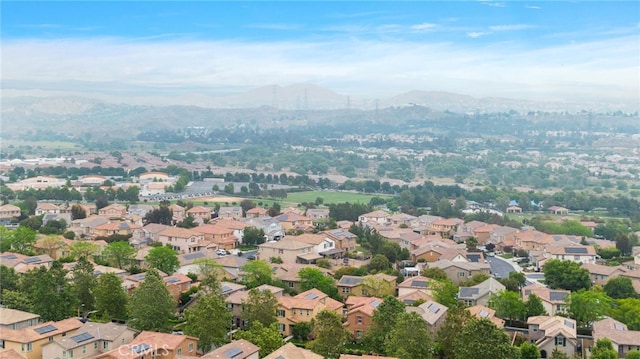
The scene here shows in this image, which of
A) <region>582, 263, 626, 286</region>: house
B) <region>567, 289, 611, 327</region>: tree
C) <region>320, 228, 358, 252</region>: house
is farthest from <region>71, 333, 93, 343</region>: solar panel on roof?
<region>582, 263, 626, 286</region>: house

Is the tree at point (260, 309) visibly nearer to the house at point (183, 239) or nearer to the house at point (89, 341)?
the house at point (89, 341)

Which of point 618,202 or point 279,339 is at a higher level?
point 279,339

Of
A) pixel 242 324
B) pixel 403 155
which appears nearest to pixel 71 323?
pixel 242 324

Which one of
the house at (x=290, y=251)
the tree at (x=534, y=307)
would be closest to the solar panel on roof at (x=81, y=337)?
the tree at (x=534, y=307)

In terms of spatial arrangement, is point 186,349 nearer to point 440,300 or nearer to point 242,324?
point 242,324

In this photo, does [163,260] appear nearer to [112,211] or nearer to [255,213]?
[255,213]

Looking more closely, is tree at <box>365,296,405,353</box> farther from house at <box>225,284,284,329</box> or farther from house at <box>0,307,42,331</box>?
house at <box>0,307,42,331</box>
